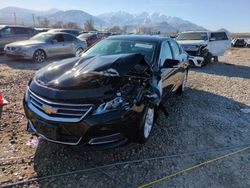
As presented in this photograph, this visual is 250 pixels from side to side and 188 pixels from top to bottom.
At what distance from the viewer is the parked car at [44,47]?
39.0 feet

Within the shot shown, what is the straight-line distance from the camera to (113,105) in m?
3.46

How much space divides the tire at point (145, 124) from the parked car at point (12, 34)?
39.1 feet

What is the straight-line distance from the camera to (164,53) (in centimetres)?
552

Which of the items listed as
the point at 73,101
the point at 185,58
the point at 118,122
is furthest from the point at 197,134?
the point at 185,58

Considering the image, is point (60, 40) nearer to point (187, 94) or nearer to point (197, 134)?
point (187, 94)

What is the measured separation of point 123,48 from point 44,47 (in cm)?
802

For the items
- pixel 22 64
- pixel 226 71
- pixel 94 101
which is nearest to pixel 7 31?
pixel 22 64

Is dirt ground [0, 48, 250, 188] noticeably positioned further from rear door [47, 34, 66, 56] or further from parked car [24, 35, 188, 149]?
rear door [47, 34, 66, 56]

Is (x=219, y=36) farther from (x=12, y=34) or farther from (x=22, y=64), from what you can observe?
(x=12, y=34)

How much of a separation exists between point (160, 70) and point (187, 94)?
9.63ft

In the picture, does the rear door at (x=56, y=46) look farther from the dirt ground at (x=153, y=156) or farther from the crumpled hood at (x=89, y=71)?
the crumpled hood at (x=89, y=71)

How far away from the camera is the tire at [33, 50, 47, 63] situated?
39.9 ft

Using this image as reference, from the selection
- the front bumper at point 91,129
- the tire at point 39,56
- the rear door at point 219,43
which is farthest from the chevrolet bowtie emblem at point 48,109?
the rear door at point 219,43

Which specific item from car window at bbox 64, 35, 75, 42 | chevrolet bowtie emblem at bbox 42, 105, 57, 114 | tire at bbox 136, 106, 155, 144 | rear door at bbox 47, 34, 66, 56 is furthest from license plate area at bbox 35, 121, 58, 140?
→ car window at bbox 64, 35, 75, 42
